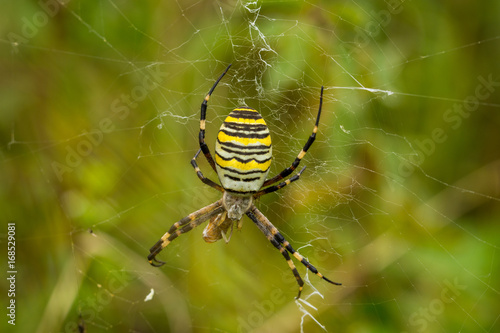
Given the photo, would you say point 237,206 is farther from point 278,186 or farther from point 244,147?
point 244,147

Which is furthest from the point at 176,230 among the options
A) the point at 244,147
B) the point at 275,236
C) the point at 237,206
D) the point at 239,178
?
the point at 244,147

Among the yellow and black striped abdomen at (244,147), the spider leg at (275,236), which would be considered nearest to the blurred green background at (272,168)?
the spider leg at (275,236)

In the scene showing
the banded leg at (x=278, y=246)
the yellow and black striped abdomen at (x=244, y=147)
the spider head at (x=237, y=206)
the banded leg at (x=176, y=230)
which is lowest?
the banded leg at (x=278, y=246)

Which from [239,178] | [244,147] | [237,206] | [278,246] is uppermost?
[244,147]

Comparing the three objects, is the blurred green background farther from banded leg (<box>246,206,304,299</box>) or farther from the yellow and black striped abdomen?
the yellow and black striped abdomen

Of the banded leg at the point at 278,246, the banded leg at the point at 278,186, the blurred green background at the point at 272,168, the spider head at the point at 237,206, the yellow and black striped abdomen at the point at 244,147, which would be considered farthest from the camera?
the spider head at the point at 237,206

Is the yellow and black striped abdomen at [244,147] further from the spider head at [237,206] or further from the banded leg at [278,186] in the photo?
the spider head at [237,206]

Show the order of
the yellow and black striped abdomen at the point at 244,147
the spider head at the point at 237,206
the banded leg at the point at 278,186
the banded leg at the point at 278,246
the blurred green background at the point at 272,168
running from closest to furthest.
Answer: the yellow and black striped abdomen at the point at 244,147
the blurred green background at the point at 272,168
the banded leg at the point at 278,186
the banded leg at the point at 278,246
the spider head at the point at 237,206
